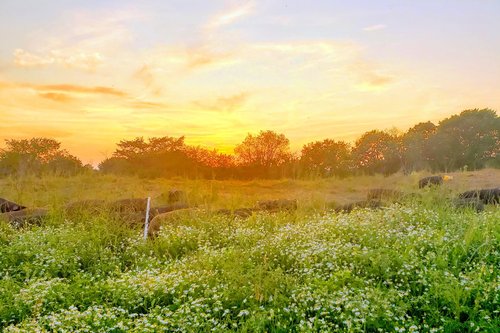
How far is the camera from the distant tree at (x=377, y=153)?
101 feet

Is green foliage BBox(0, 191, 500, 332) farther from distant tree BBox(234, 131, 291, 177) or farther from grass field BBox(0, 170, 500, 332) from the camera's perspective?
distant tree BBox(234, 131, 291, 177)

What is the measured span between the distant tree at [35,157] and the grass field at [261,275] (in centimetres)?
1539

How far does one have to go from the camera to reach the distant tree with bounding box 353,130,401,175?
3066cm

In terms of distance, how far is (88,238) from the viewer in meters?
9.48

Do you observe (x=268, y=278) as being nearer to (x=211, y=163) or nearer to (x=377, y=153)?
(x=211, y=163)

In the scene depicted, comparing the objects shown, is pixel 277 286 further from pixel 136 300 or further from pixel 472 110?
pixel 472 110

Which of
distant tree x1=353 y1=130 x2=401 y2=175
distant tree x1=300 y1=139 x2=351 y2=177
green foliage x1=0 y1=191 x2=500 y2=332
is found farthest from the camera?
distant tree x1=353 y1=130 x2=401 y2=175

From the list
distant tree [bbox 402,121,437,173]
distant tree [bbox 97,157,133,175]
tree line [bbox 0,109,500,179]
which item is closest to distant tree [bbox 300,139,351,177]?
tree line [bbox 0,109,500,179]

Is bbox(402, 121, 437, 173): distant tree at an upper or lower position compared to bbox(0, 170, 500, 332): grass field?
upper

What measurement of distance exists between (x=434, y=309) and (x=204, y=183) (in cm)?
1202

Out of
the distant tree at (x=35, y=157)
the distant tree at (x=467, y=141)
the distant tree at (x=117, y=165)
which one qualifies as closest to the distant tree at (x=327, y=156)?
the distant tree at (x=467, y=141)

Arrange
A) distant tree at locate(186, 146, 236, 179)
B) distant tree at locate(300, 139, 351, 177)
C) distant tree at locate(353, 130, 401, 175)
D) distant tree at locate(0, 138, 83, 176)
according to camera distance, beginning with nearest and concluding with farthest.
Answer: distant tree at locate(186, 146, 236, 179), distant tree at locate(0, 138, 83, 176), distant tree at locate(300, 139, 351, 177), distant tree at locate(353, 130, 401, 175)

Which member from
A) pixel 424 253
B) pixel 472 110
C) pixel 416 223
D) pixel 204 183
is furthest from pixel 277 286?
pixel 472 110

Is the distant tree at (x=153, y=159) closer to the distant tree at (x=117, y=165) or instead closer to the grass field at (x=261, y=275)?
the distant tree at (x=117, y=165)
